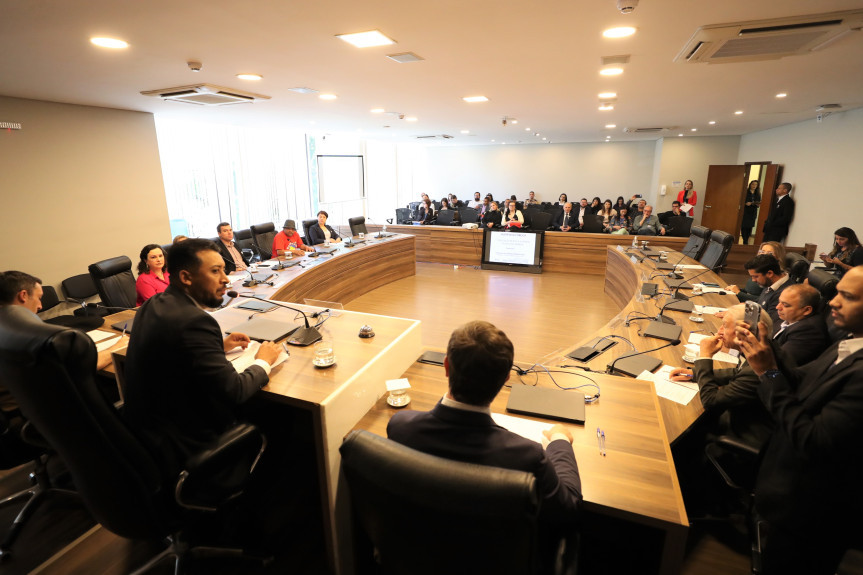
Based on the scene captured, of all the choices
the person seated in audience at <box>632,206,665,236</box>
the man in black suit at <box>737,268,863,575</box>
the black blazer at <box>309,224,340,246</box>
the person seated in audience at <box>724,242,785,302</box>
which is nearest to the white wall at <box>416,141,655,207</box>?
the person seated in audience at <box>632,206,665,236</box>

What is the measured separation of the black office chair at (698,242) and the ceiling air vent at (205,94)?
5.78m

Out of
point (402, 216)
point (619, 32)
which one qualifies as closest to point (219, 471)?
point (619, 32)

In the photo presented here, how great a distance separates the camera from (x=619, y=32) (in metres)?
2.68

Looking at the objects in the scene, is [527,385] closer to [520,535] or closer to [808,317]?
[520,535]

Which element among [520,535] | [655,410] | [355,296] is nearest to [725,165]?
[355,296]

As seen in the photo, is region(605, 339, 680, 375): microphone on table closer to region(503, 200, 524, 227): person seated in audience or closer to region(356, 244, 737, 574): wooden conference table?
region(356, 244, 737, 574): wooden conference table

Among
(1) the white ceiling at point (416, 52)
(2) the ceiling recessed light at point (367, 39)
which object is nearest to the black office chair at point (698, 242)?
(1) the white ceiling at point (416, 52)

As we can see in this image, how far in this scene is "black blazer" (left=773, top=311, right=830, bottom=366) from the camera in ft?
7.07

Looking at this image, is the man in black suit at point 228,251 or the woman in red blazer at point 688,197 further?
the woman in red blazer at point 688,197

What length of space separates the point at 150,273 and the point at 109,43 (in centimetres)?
177

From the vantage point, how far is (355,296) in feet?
21.6

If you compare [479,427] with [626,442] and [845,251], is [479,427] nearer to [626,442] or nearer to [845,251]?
[626,442]

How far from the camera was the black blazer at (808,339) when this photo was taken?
2156mm

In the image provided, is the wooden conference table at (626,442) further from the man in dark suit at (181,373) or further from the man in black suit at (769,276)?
the man in black suit at (769,276)
